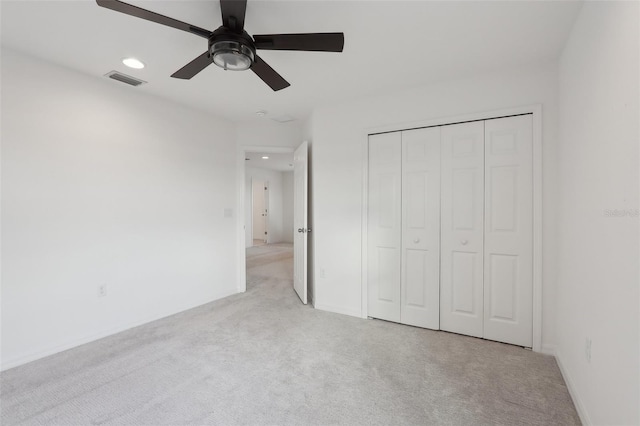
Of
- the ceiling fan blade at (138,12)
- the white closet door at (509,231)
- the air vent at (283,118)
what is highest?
the air vent at (283,118)

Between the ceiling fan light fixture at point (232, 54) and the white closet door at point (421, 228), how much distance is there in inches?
68.4

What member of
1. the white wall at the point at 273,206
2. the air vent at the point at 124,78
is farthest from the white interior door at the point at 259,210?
the air vent at the point at 124,78

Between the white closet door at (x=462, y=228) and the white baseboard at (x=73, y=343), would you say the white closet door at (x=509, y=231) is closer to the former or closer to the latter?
the white closet door at (x=462, y=228)

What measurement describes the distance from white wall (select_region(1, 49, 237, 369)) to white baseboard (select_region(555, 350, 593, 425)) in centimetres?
346

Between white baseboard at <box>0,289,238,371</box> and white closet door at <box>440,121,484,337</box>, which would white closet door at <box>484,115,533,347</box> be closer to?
white closet door at <box>440,121,484,337</box>

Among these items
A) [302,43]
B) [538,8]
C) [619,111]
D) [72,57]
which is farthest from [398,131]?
[72,57]

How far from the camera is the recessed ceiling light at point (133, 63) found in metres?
2.25

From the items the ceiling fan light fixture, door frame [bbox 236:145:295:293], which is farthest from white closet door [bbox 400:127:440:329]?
door frame [bbox 236:145:295:293]

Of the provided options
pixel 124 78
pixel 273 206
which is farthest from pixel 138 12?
pixel 273 206

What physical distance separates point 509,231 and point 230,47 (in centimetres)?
250

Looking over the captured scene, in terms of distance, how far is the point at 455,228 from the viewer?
2.62 metres

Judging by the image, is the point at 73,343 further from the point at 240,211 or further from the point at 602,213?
the point at 602,213

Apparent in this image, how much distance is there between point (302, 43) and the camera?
1.56m

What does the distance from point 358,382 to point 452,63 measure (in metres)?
2.52
